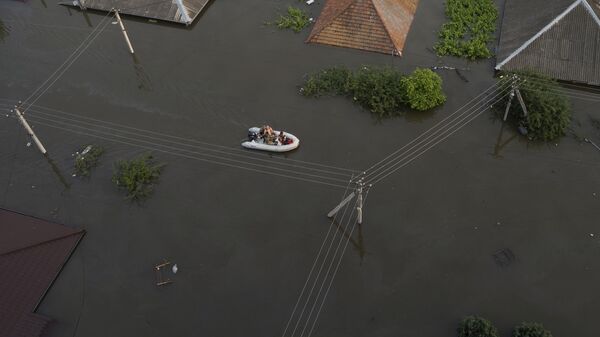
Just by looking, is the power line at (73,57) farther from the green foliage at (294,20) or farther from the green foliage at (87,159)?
the green foliage at (294,20)

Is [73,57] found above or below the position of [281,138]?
above

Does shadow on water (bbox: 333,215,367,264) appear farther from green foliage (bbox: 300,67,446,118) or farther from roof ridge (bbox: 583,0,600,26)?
roof ridge (bbox: 583,0,600,26)

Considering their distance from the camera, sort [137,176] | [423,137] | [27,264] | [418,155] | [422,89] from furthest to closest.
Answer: [422,89] < [423,137] < [418,155] < [137,176] < [27,264]

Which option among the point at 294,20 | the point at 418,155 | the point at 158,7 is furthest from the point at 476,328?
the point at 158,7

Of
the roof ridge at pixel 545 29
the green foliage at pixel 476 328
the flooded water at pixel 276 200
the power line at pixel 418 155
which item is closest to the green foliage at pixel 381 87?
the flooded water at pixel 276 200

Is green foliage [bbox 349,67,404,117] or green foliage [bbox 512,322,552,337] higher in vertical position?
green foliage [bbox 349,67,404,117]

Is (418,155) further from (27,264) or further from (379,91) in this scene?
(27,264)

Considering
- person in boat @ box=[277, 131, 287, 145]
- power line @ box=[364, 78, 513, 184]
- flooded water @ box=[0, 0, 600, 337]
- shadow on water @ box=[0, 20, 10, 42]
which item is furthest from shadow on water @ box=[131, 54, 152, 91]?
power line @ box=[364, 78, 513, 184]
